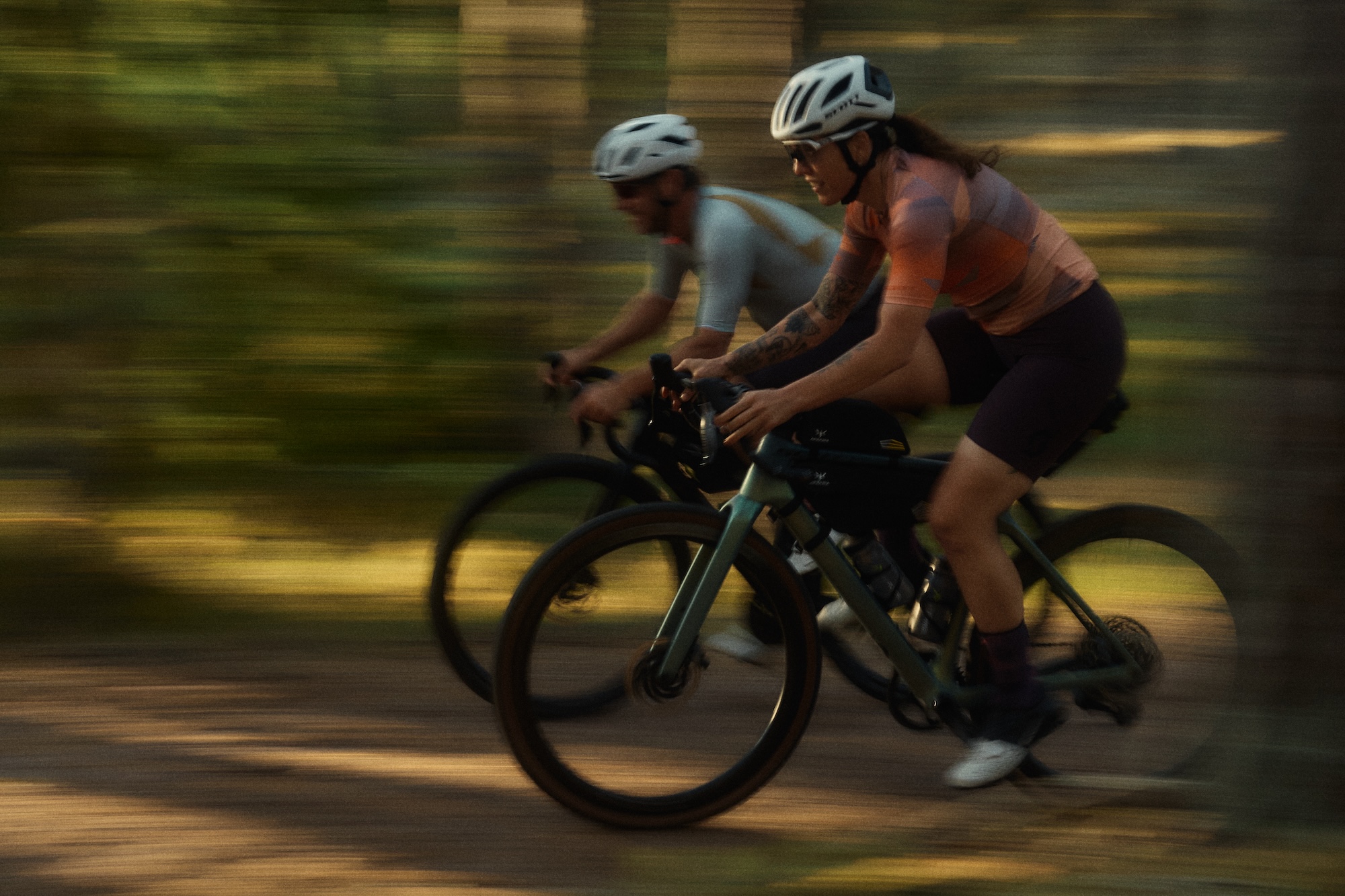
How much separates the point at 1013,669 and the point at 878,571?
0.48 metres

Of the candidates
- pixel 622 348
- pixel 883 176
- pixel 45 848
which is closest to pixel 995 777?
pixel 883 176

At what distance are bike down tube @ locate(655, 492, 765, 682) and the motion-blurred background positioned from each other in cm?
235

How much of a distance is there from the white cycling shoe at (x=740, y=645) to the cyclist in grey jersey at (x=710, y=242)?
0.86 meters

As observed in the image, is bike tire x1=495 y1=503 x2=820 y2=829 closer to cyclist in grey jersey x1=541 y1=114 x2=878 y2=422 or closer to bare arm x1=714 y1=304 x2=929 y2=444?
bare arm x1=714 y1=304 x2=929 y2=444

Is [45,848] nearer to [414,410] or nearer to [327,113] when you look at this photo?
[414,410]

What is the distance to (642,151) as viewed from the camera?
163 inches

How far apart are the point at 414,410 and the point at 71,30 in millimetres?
2187

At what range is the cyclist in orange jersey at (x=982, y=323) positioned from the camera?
3.22 meters

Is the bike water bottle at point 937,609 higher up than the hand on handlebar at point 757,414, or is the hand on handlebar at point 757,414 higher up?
the hand on handlebar at point 757,414

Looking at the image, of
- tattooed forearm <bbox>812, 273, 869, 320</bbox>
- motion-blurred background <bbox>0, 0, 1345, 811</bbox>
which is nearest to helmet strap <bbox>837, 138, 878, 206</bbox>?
tattooed forearm <bbox>812, 273, 869, 320</bbox>

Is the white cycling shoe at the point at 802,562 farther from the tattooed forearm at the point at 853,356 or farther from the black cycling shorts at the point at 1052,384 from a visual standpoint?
the tattooed forearm at the point at 853,356

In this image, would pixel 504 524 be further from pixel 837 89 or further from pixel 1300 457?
pixel 1300 457

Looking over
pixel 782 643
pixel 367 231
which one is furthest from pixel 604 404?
pixel 367 231

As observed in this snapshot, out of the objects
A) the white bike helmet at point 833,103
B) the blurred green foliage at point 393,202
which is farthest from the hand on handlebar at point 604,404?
the blurred green foliage at point 393,202
